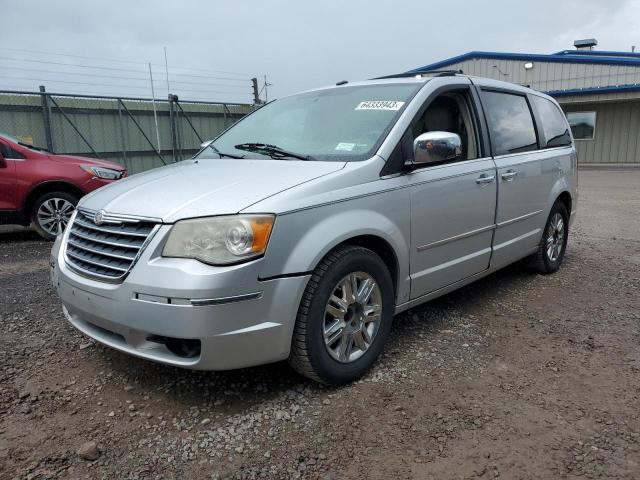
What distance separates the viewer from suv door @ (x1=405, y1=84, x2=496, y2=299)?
3.25m

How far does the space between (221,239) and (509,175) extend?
102 inches

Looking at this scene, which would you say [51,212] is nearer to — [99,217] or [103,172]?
[103,172]

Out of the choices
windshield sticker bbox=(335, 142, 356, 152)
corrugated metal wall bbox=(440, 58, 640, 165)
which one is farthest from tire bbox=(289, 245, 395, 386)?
corrugated metal wall bbox=(440, 58, 640, 165)

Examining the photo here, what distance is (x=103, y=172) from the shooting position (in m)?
7.23

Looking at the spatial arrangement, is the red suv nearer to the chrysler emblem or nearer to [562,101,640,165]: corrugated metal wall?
the chrysler emblem

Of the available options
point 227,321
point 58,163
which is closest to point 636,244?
point 227,321

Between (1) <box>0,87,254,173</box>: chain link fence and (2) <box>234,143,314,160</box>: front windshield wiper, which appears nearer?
(2) <box>234,143,314,160</box>: front windshield wiper

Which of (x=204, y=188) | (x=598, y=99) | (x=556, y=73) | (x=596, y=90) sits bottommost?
(x=204, y=188)

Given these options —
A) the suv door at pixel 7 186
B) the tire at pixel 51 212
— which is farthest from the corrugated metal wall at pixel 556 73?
the suv door at pixel 7 186

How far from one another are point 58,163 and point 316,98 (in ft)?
15.0

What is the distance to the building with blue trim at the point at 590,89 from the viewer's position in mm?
17859

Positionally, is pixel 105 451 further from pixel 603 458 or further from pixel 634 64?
pixel 634 64

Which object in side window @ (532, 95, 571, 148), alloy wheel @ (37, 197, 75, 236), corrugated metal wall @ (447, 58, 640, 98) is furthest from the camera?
corrugated metal wall @ (447, 58, 640, 98)

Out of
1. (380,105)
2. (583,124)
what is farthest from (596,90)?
(380,105)
